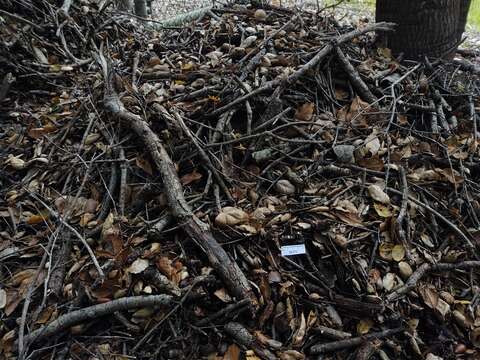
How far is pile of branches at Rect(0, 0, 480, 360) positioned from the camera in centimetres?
169

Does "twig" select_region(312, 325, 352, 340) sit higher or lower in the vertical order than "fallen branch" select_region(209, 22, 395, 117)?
lower

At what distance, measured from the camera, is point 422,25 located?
114 inches

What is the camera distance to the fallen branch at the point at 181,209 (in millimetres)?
1700

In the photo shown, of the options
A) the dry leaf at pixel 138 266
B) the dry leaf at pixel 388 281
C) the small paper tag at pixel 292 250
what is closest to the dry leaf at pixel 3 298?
the dry leaf at pixel 138 266

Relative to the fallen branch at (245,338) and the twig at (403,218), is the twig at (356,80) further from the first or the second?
the fallen branch at (245,338)

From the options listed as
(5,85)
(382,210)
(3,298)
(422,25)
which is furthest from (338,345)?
(5,85)

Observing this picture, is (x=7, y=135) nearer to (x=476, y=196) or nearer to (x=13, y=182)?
(x=13, y=182)

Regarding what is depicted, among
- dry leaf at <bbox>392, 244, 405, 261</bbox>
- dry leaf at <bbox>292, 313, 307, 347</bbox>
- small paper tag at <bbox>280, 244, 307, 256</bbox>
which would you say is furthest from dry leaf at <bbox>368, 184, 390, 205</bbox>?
dry leaf at <bbox>292, 313, 307, 347</bbox>

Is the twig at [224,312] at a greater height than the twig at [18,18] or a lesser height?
lesser

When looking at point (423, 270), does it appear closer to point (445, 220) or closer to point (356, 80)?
point (445, 220)

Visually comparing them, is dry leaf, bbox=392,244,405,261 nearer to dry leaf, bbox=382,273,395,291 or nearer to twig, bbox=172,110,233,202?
dry leaf, bbox=382,273,395,291

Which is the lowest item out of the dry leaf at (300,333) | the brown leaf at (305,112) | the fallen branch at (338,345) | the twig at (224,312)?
the fallen branch at (338,345)

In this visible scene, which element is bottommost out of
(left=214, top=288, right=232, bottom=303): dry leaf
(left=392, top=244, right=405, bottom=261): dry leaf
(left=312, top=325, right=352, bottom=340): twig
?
(left=312, top=325, right=352, bottom=340): twig

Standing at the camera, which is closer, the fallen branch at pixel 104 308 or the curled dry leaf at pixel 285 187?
the fallen branch at pixel 104 308
